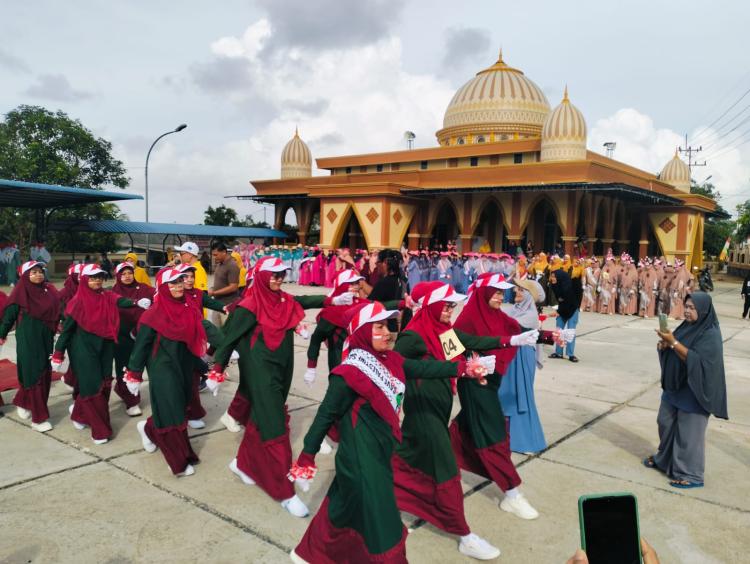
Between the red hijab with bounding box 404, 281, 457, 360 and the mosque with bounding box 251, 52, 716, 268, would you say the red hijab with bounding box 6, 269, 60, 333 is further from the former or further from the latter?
the mosque with bounding box 251, 52, 716, 268

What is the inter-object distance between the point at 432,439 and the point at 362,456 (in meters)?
0.79

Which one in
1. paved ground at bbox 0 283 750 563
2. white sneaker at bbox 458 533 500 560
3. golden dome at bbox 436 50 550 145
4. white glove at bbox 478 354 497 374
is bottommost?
paved ground at bbox 0 283 750 563

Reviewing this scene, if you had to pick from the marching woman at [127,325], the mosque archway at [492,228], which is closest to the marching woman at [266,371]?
the marching woman at [127,325]

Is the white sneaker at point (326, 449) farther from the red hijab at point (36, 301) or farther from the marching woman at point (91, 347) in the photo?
the red hijab at point (36, 301)

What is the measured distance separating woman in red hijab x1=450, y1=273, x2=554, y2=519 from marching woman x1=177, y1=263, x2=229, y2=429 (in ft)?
7.56

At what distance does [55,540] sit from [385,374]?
2412 millimetres

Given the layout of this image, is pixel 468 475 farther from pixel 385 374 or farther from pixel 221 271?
pixel 221 271

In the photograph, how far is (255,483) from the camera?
169 inches

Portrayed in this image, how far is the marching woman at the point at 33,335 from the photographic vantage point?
5598 millimetres

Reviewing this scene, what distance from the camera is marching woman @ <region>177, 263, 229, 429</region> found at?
5129 millimetres

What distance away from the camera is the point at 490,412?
3.92 m

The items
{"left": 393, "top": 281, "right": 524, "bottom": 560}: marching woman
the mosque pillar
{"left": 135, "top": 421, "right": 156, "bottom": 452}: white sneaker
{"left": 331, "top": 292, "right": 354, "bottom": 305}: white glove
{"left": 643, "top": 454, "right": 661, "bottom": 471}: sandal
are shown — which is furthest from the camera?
the mosque pillar

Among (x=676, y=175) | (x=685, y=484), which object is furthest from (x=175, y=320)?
(x=676, y=175)

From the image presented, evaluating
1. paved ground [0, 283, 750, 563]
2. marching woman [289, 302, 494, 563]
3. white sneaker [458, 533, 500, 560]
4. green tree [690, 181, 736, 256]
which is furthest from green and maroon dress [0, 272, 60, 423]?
green tree [690, 181, 736, 256]
